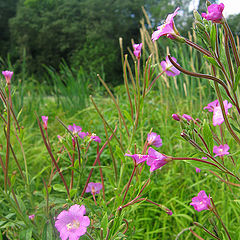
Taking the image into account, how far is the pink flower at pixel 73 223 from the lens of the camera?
615 millimetres

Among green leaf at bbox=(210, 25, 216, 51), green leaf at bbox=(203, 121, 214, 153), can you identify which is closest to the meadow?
green leaf at bbox=(203, 121, 214, 153)

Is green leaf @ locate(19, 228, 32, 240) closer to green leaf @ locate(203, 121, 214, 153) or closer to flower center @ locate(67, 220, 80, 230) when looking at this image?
flower center @ locate(67, 220, 80, 230)

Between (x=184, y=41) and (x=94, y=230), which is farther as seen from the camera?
(x=94, y=230)

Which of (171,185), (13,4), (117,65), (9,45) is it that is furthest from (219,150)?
(13,4)

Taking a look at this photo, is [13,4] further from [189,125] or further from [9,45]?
[189,125]

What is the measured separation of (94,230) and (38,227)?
0.80 ft

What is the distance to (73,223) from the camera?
2.12 ft

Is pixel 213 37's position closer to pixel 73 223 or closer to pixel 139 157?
pixel 139 157

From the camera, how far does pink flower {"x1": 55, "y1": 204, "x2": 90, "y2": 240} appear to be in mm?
615

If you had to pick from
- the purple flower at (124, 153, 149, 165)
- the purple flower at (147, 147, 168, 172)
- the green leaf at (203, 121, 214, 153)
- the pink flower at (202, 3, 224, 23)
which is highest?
the pink flower at (202, 3, 224, 23)

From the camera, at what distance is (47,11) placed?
7.64m

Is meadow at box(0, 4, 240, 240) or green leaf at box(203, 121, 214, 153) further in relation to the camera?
meadow at box(0, 4, 240, 240)

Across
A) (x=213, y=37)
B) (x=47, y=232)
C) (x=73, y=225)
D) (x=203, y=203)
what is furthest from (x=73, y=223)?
(x=213, y=37)

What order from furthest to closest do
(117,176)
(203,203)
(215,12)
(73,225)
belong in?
1. (117,176)
2. (203,203)
3. (73,225)
4. (215,12)
